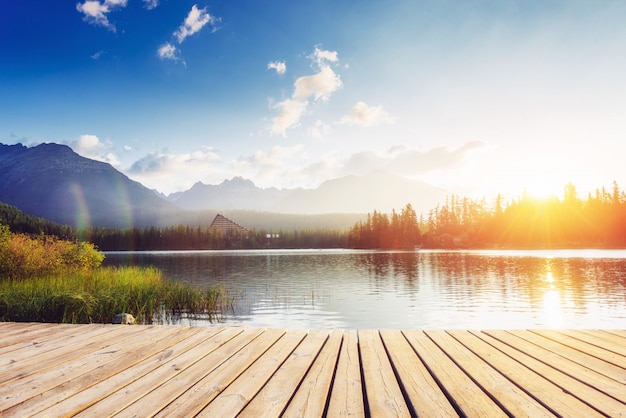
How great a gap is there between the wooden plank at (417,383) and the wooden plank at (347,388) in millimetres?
410

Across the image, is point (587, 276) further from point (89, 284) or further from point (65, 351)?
point (65, 351)

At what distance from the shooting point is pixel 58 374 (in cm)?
422

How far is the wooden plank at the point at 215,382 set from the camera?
3.21m

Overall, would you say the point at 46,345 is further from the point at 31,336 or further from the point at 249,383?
the point at 249,383

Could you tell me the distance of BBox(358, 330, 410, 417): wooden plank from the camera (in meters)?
3.21

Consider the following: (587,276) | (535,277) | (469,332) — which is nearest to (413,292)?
(535,277)

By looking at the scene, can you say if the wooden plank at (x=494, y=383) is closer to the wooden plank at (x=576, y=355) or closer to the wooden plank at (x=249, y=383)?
the wooden plank at (x=576, y=355)

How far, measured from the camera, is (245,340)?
557 centimetres

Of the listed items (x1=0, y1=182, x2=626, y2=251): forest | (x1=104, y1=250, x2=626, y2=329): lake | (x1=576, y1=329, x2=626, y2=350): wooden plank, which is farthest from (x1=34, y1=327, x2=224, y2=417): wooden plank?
(x1=0, y1=182, x2=626, y2=251): forest

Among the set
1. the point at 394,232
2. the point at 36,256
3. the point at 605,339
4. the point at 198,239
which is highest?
the point at 394,232

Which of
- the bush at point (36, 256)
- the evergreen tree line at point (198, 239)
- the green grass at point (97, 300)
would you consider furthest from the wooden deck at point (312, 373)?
the evergreen tree line at point (198, 239)

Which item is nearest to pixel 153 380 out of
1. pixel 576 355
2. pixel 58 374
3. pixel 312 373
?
pixel 58 374

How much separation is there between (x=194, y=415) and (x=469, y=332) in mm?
4483

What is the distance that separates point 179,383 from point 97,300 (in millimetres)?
12949
